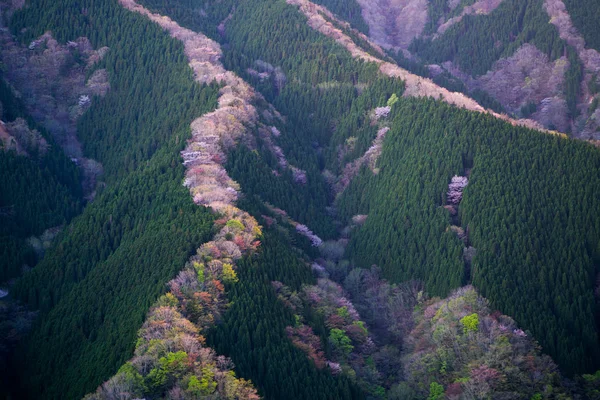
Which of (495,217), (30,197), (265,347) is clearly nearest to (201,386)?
(265,347)

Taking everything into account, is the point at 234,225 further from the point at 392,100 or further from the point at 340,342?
the point at 392,100

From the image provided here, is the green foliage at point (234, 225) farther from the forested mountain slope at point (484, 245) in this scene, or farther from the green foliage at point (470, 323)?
the green foliage at point (470, 323)

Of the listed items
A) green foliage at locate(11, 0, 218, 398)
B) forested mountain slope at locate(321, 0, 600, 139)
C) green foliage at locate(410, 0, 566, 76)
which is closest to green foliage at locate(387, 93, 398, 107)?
green foliage at locate(11, 0, 218, 398)

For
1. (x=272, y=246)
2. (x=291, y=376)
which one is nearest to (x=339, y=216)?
(x=272, y=246)

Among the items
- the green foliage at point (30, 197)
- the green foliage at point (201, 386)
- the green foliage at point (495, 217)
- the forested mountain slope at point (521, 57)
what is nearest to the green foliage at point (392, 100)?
the green foliage at point (495, 217)

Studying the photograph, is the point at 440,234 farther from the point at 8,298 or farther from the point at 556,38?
the point at 556,38

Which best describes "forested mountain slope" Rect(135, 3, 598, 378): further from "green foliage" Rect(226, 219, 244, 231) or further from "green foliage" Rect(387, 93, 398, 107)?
"green foliage" Rect(226, 219, 244, 231)

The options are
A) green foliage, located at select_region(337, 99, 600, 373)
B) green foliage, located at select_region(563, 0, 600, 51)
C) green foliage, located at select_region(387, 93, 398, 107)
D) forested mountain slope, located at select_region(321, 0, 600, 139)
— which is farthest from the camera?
green foliage, located at select_region(563, 0, 600, 51)
